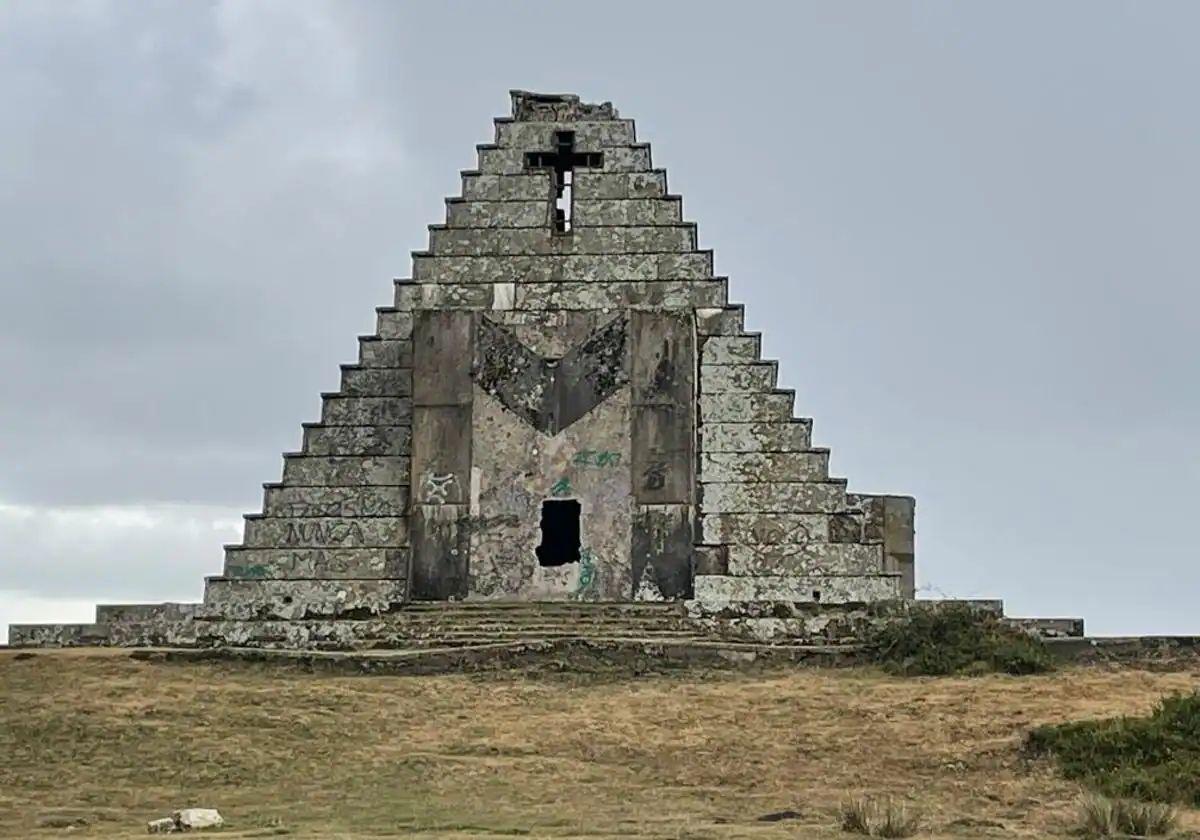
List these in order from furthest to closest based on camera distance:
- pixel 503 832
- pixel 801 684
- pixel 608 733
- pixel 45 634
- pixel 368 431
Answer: pixel 368 431 → pixel 45 634 → pixel 801 684 → pixel 608 733 → pixel 503 832

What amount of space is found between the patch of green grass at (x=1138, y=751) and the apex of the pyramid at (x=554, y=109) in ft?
50.4

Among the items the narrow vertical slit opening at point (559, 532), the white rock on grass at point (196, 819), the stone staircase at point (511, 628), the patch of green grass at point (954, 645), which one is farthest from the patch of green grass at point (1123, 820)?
the narrow vertical slit opening at point (559, 532)

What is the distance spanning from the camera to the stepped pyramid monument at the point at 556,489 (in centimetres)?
2223

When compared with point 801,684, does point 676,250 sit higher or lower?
higher

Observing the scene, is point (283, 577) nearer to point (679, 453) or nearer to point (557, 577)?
point (557, 577)

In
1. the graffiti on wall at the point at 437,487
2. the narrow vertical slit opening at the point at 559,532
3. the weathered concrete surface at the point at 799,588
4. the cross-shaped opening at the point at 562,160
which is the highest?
the cross-shaped opening at the point at 562,160

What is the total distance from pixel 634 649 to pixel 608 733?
3.74 m

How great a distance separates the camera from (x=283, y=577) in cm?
2286

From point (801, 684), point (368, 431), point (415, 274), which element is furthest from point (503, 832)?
point (415, 274)

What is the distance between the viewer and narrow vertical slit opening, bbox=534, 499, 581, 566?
2256 centimetres

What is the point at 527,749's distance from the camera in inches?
542

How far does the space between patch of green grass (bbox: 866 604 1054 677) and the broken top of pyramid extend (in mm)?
2693

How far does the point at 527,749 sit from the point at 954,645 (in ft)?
21.6

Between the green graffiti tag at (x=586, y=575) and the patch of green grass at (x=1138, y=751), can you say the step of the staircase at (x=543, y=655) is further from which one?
the patch of green grass at (x=1138, y=751)
